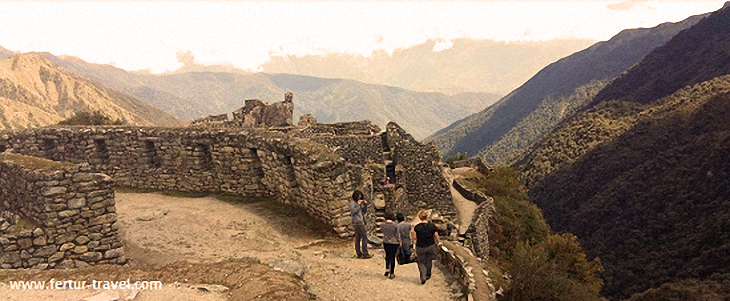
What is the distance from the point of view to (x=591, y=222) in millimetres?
99000

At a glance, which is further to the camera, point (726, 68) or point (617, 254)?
point (726, 68)

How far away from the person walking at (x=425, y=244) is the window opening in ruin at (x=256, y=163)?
303 inches

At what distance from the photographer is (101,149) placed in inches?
745

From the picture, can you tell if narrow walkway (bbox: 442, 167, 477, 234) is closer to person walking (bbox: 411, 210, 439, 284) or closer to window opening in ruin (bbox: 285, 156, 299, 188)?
window opening in ruin (bbox: 285, 156, 299, 188)

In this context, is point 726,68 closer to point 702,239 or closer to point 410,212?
point 702,239

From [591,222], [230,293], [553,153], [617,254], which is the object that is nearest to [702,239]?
[617,254]

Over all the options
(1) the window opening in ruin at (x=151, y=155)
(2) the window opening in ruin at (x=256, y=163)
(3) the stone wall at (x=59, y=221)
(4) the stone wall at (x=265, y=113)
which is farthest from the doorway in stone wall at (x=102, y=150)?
(4) the stone wall at (x=265, y=113)

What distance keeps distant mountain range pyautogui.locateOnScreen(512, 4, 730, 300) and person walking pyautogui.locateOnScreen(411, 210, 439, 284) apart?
53.5 metres

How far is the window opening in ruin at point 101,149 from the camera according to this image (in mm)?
18742

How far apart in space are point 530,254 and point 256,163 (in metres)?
12.2

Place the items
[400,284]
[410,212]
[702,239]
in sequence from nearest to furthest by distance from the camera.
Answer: [400,284], [410,212], [702,239]

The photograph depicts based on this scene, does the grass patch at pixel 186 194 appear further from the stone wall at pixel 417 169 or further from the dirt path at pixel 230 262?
the stone wall at pixel 417 169

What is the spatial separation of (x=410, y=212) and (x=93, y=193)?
22.2 metres

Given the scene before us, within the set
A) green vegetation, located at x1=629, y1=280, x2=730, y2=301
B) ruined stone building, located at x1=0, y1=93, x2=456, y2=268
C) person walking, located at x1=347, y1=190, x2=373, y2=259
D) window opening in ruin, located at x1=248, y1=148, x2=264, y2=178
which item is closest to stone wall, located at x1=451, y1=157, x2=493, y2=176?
green vegetation, located at x1=629, y1=280, x2=730, y2=301
